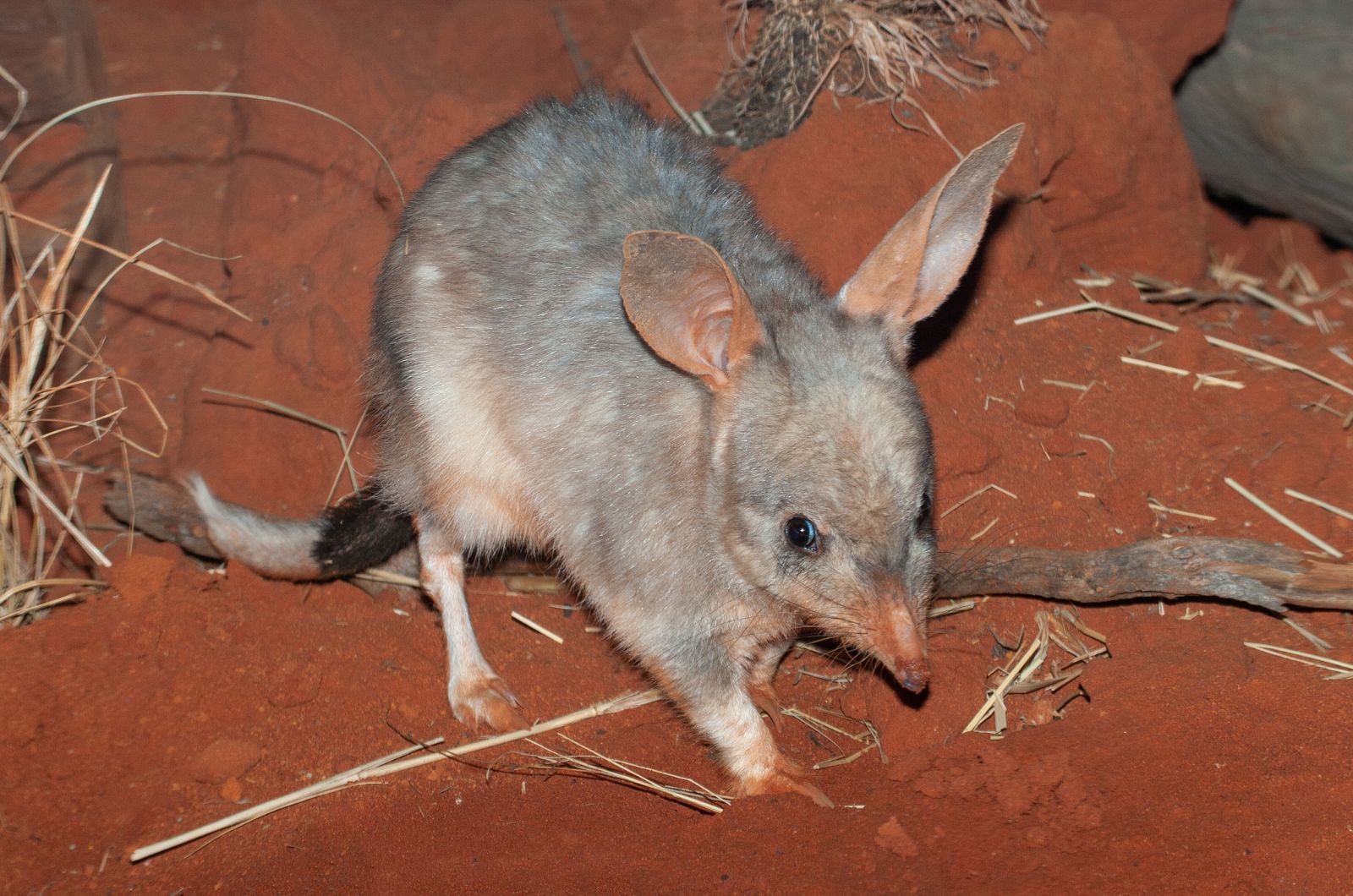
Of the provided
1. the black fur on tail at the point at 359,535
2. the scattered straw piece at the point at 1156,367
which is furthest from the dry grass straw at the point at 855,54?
the black fur on tail at the point at 359,535

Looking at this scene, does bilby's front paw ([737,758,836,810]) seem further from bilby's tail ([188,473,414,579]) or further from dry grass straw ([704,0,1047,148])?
dry grass straw ([704,0,1047,148])

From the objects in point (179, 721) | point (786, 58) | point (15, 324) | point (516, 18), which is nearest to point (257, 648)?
point (179, 721)

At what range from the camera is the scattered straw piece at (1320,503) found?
449 centimetres

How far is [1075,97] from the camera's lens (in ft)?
17.9

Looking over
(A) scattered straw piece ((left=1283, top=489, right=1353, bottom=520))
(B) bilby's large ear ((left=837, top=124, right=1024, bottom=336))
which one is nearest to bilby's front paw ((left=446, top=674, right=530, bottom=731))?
(B) bilby's large ear ((left=837, top=124, right=1024, bottom=336))

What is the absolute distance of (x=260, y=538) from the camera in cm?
459

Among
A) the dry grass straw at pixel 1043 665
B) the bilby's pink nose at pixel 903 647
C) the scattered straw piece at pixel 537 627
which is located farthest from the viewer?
the scattered straw piece at pixel 537 627

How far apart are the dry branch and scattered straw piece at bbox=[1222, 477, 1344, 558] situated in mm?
428

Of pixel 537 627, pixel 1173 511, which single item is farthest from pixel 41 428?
pixel 1173 511

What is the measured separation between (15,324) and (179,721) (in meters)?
1.95

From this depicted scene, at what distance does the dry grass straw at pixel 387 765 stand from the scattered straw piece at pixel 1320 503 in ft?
8.12

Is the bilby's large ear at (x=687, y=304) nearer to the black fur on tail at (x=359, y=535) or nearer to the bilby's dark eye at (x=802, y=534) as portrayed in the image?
the bilby's dark eye at (x=802, y=534)

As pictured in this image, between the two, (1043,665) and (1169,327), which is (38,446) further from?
(1169,327)

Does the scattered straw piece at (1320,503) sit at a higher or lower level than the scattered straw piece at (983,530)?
higher
